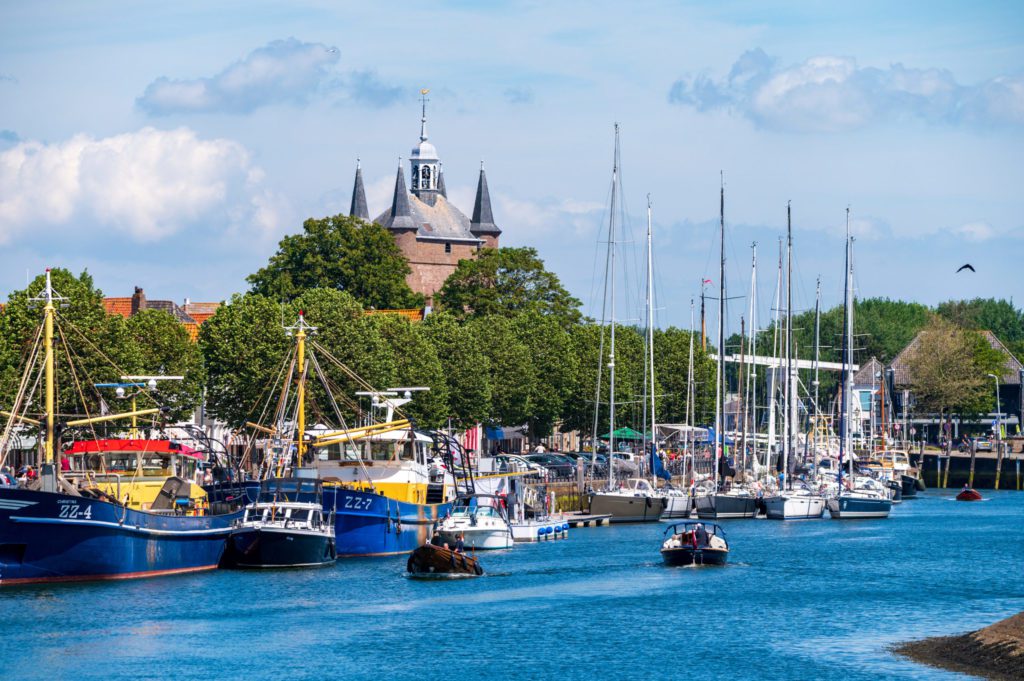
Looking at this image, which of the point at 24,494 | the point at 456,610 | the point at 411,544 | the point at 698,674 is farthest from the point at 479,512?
the point at 698,674

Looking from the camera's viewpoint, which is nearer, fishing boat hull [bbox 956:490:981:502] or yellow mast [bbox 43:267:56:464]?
yellow mast [bbox 43:267:56:464]

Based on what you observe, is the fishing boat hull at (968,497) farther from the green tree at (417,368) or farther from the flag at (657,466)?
the green tree at (417,368)

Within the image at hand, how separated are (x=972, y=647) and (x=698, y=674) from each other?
25.0ft

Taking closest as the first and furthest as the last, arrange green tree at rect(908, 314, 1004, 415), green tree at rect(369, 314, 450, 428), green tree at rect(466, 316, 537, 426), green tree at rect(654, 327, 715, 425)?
green tree at rect(369, 314, 450, 428)
green tree at rect(466, 316, 537, 426)
green tree at rect(654, 327, 715, 425)
green tree at rect(908, 314, 1004, 415)

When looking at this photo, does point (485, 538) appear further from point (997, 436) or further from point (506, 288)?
point (997, 436)

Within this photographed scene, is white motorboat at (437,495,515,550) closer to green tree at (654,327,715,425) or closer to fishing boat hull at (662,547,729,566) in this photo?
fishing boat hull at (662,547,729,566)

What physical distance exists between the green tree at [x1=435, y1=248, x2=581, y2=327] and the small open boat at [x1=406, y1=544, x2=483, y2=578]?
79.5 meters

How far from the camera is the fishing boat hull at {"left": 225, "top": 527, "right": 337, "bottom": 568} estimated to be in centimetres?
6856

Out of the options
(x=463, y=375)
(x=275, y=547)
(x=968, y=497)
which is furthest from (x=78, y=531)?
(x=968, y=497)

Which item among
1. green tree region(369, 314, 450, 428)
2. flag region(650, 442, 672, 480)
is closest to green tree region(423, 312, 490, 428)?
green tree region(369, 314, 450, 428)

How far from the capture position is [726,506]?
103 metres

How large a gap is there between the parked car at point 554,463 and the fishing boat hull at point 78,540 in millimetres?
47699

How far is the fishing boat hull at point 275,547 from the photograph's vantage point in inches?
2699

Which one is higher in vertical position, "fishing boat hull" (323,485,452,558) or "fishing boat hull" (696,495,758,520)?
"fishing boat hull" (696,495,758,520)
